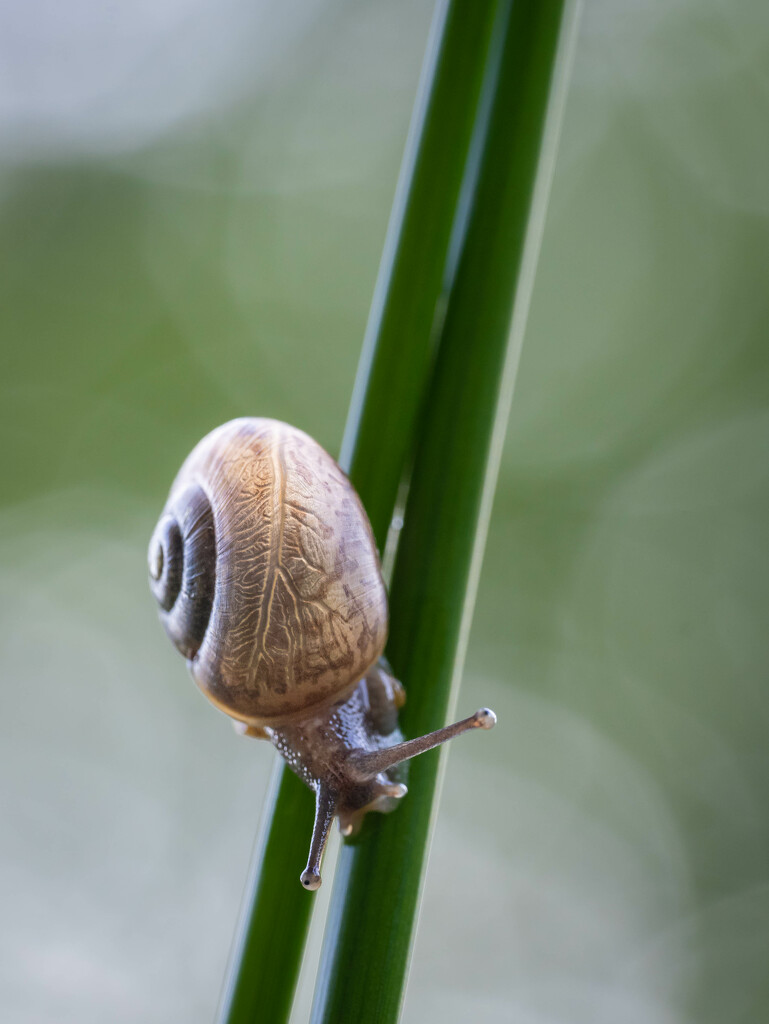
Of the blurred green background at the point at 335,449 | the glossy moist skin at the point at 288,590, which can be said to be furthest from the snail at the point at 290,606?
the blurred green background at the point at 335,449

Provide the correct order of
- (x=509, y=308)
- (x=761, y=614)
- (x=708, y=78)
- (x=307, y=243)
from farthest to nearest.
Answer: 1. (x=307, y=243)
2. (x=708, y=78)
3. (x=761, y=614)
4. (x=509, y=308)

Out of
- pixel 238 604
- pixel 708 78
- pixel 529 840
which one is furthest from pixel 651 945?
pixel 708 78

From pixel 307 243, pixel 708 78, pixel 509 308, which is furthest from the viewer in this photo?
pixel 307 243

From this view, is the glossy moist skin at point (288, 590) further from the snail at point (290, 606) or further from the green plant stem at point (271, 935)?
the green plant stem at point (271, 935)

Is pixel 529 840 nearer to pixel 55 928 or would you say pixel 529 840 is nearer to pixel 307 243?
pixel 55 928

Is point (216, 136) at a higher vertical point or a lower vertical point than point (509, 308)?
higher

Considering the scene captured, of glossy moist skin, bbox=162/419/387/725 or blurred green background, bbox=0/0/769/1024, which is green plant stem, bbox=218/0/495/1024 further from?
blurred green background, bbox=0/0/769/1024

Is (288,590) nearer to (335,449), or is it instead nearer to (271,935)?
(271,935)
